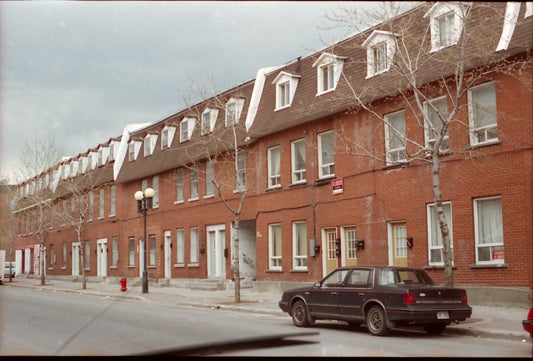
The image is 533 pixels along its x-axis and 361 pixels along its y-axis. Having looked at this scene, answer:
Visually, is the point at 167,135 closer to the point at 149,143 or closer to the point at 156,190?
the point at 149,143

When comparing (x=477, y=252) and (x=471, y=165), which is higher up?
(x=471, y=165)

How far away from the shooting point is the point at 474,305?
59.9 feet

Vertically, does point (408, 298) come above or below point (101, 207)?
below

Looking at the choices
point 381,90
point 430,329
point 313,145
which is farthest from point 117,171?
point 430,329

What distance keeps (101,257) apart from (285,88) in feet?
79.7

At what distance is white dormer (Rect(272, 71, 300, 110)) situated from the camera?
2620 cm

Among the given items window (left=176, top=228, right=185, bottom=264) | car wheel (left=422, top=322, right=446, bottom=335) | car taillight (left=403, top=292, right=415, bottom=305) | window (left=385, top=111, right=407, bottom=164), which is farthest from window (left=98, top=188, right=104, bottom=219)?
car taillight (left=403, top=292, right=415, bottom=305)

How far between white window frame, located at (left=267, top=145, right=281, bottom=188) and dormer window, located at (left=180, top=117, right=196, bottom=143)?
273 inches

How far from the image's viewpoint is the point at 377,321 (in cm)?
1335

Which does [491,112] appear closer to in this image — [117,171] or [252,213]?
[252,213]

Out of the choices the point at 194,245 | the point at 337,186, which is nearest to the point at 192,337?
the point at 337,186

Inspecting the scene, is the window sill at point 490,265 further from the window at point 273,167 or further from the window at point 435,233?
the window at point 273,167

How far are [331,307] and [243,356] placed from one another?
7.64m

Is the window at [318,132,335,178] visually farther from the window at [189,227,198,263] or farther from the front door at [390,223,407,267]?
the window at [189,227,198,263]
